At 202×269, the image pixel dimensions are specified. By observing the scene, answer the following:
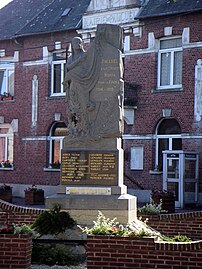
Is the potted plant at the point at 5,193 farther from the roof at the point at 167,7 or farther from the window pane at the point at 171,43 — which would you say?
the roof at the point at 167,7

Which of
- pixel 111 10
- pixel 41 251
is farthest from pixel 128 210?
pixel 111 10

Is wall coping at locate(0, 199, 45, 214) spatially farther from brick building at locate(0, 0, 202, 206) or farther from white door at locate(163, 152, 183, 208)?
brick building at locate(0, 0, 202, 206)

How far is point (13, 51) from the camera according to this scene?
3347cm

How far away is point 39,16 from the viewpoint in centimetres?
3359

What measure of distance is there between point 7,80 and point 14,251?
2347 centimetres

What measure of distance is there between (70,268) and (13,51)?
23.1 meters

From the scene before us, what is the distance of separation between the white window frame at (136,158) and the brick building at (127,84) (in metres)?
0.04

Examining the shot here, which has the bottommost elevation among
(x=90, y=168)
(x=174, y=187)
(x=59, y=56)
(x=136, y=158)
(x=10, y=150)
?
(x=174, y=187)

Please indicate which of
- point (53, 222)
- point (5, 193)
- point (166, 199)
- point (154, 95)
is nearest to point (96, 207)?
point (53, 222)

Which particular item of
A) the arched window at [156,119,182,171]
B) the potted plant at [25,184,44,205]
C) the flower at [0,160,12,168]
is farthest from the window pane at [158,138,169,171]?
the flower at [0,160,12,168]

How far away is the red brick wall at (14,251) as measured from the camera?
11172mm

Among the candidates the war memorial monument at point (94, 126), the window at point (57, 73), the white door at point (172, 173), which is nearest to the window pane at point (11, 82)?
the window at point (57, 73)

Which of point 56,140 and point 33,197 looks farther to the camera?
point 56,140

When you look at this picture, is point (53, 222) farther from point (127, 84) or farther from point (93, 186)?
point (127, 84)
